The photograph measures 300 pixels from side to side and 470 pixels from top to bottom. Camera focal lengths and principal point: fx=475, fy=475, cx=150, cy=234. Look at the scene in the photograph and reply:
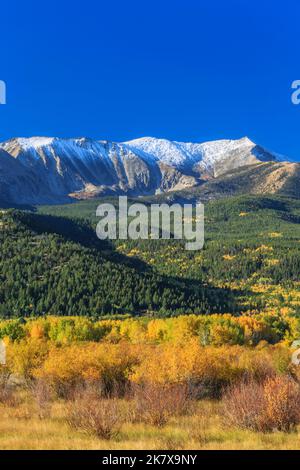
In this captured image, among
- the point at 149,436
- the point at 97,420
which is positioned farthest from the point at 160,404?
the point at 97,420

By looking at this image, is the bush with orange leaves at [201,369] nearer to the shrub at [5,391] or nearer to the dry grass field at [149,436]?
the dry grass field at [149,436]

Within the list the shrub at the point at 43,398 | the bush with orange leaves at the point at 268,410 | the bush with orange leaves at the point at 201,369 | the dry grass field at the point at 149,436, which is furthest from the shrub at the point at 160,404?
the shrub at the point at 43,398

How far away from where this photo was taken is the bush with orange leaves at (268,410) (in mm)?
26766

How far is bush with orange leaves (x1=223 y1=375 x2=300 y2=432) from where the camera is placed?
26.8m

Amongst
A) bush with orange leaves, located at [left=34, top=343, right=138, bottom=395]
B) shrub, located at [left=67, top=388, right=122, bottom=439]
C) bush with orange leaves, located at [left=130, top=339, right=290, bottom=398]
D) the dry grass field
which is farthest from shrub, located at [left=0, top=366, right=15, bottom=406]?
shrub, located at [left=67, top=388, right=122, bottom=439]

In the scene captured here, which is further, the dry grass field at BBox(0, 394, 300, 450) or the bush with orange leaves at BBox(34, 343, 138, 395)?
the bush with orange leaves at BBox(34, 343, 138, 395)

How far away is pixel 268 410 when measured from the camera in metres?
26.9

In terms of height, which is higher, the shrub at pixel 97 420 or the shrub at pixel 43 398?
the shrub at pixel 97 420

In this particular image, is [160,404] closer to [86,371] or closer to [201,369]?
[201,369]

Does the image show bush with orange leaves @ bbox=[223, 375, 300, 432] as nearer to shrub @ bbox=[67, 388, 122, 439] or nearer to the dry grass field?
the dry grass field

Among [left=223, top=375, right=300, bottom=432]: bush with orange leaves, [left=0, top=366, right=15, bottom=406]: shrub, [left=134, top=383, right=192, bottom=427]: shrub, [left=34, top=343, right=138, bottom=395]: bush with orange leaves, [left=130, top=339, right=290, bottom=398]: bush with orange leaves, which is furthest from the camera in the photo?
[left=34, top=343, right=138, bottom=395]: bush with orange leaves

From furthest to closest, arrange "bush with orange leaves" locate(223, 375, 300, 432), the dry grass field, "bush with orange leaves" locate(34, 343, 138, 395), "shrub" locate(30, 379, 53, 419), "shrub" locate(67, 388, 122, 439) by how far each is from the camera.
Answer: "bush with orange leaves" locate(34, 343, 138, 395) → "shrub" locate(30, 379, 53, 419) → "bush with orange leaves" locate(223, 375, 300, 432) → "shrub" locate(67, 388, 122, 439) → the dry grass field
